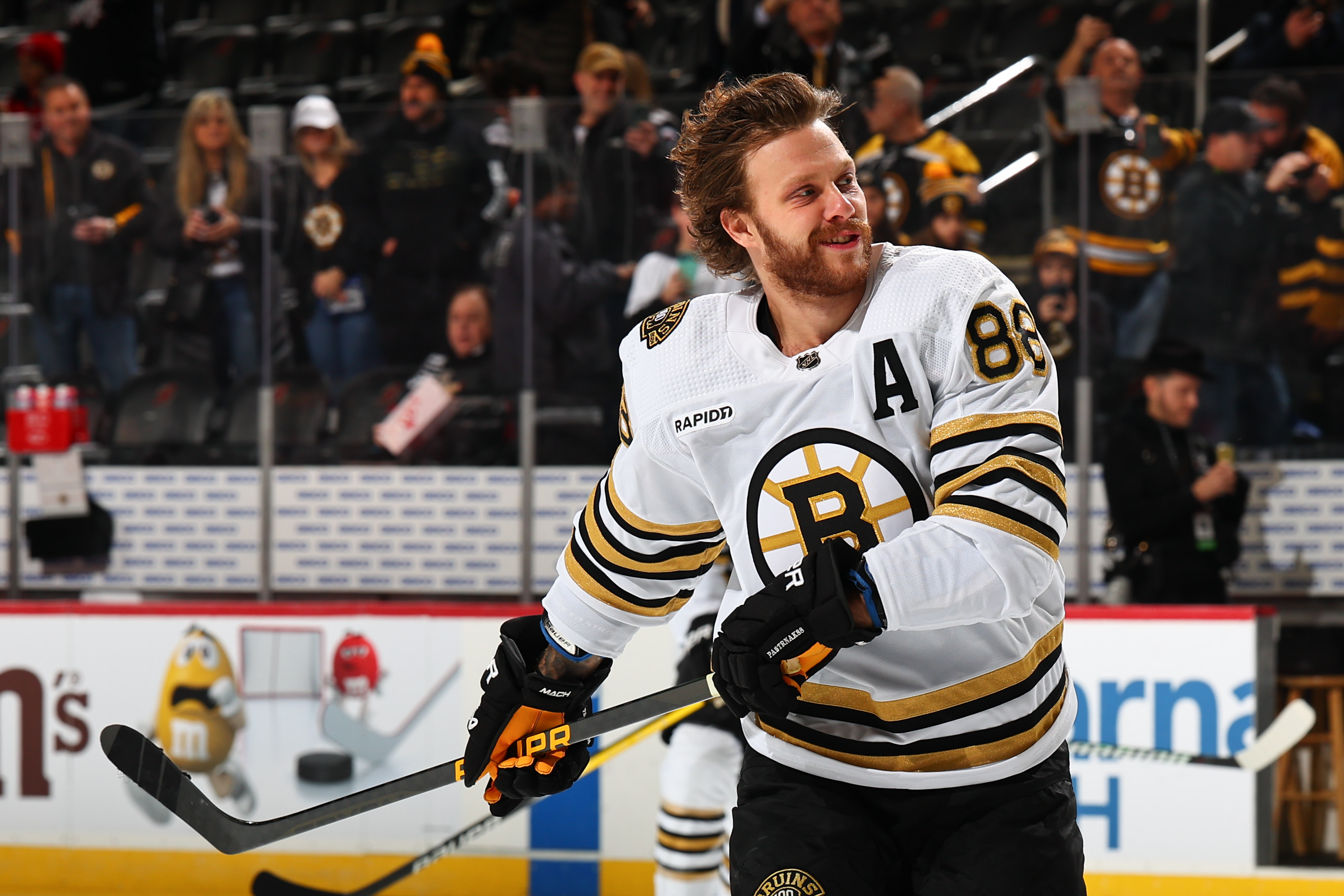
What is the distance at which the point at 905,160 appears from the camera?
14.0ft

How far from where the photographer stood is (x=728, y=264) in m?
2.04

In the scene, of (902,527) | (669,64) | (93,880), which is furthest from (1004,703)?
(669,64)

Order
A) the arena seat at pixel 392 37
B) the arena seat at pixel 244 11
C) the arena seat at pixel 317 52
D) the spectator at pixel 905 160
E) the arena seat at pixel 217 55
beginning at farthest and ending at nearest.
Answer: the arena seat at pixel 244 11 < the arena seat at pixel 217 55 < the arena seat at pixel 317 52 < the arena seat at pixel 392 37 < the spectator at pixel 905 160

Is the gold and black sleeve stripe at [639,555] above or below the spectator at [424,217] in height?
below

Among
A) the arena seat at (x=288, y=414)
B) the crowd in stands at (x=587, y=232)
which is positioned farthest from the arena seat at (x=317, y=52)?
the arena seat at (x=288, y=414)

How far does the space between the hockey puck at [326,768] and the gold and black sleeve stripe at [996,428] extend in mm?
3014

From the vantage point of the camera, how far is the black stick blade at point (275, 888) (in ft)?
10.7

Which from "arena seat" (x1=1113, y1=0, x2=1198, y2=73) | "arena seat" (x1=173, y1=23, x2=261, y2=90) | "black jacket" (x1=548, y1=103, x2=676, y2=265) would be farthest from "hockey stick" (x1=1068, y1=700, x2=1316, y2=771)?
"arena seat" (x1=173, y1=23, x2=261, y2=90)

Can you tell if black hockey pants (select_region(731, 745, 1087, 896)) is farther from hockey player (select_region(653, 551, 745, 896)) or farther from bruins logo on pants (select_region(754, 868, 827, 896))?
hockey player (select_region(653, 551, 745, 896))

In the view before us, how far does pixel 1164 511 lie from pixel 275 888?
8.78ft

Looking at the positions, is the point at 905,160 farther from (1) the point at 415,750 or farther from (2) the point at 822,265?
(2) the point at 822,265

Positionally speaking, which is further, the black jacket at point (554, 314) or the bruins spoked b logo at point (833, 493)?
the black jacket at point (554, 314)

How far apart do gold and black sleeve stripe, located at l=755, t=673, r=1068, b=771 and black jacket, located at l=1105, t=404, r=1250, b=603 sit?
2.44m

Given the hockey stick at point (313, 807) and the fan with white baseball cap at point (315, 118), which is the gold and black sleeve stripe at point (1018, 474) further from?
the fan with white baseball cap at point (315, 118)
